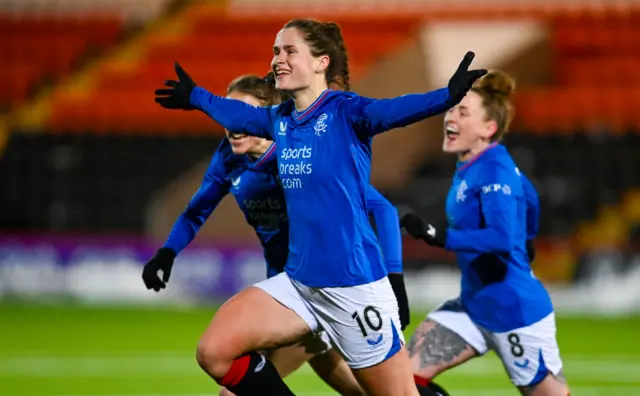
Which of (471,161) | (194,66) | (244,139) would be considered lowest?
(471,161)

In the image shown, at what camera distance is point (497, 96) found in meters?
5.82

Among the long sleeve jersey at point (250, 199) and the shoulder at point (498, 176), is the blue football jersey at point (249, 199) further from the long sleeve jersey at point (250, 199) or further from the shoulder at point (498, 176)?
the shoulder at point (498, 176)

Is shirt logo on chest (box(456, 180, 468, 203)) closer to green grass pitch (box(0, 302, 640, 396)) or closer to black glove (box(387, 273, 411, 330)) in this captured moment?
black glove (box(387, 273, 411, 330))

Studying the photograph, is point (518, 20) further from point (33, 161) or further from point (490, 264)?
point (490, 264)

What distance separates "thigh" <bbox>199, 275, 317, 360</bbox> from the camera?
185 inches

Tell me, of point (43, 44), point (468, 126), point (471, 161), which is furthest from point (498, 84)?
point (43, 44)

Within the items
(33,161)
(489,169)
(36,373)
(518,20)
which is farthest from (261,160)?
(518,20)

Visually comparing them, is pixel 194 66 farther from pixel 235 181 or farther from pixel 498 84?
pixel 235 181

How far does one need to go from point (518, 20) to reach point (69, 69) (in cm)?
873

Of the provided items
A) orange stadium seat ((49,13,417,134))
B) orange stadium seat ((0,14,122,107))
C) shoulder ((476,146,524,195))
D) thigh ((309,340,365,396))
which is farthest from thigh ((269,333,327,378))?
orange stadium seat ((0,14,122,107))

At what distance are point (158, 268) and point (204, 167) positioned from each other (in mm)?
11835

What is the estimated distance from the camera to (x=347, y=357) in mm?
4691

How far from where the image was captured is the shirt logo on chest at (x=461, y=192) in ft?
18.5

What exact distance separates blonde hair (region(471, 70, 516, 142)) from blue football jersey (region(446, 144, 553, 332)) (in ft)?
0.49
